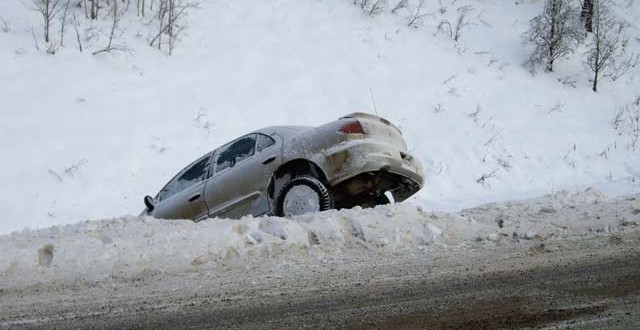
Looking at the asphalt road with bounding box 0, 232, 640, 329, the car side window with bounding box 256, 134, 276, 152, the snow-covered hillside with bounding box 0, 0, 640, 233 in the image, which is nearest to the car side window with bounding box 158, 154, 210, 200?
the car side window with bounding box 256, 134, 276, 152

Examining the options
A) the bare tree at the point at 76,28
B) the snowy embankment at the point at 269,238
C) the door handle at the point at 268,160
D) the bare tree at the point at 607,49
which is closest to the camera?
the snowy embankment at the point at 269,238

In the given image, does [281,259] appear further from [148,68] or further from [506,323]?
[148,68]

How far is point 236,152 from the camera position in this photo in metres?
8.39

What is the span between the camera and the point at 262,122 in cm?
1445

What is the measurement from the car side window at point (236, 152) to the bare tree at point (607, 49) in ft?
36.9

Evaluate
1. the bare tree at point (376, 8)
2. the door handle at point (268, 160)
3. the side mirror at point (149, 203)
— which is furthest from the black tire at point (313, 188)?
the bare tree at point (376, 8)

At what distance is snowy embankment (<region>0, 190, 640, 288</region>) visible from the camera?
5738 millimetres

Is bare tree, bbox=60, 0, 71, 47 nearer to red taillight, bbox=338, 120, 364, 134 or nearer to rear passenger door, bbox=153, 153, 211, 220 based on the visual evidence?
rear passenger door, bbox=153, 153, 211, 220

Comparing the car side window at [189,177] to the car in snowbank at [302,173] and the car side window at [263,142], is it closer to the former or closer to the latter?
the car in snowbank at [302,173]

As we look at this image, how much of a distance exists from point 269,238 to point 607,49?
14.0 metres

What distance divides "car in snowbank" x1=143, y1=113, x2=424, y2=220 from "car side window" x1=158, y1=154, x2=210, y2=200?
2cm

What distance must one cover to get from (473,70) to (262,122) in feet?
18.3

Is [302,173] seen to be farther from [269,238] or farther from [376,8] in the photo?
[376,8]

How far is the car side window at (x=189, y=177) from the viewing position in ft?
28.2
